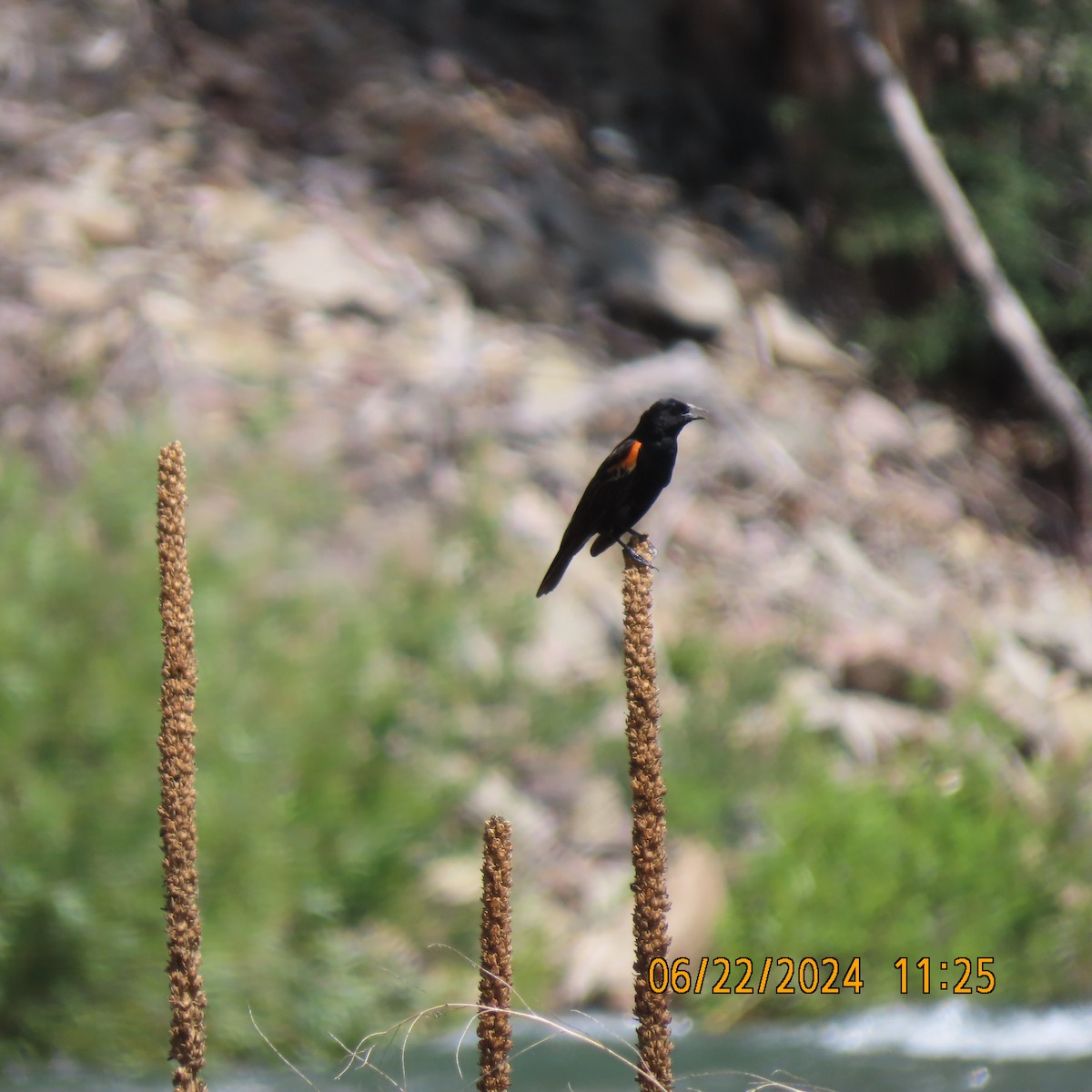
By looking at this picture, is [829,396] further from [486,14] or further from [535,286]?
[486,14]

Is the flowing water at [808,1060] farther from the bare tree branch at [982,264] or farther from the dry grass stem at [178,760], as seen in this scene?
the bare tree branch at [982,264]

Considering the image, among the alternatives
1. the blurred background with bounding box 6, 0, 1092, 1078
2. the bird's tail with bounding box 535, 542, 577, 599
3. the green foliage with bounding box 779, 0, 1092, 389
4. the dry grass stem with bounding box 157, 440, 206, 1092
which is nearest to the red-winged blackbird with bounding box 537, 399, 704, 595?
the bird's tail with bounding box 535, 542, 577, 599

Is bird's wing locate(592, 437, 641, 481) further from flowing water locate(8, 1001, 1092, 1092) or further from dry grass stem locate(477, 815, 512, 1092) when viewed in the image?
flowing water locate(8, 1001, 1092, 1092)

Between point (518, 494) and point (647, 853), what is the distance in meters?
5.61

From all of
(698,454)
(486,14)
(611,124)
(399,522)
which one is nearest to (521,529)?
(399,522)

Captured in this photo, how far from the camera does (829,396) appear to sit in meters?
8.82

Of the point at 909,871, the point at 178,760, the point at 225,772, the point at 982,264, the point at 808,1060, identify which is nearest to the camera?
the point at 178,760

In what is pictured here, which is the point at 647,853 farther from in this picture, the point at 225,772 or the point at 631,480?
the point at 225,772

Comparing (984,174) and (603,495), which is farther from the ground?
(603,495)

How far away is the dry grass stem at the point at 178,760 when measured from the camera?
51.9 inches

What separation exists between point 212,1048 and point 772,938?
2092 mm

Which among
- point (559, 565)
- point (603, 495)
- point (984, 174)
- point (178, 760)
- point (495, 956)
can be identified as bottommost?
point (984, 174)

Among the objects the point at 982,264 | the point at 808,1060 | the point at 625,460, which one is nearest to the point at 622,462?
the point at 625,460

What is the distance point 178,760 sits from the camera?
4.32 feet
